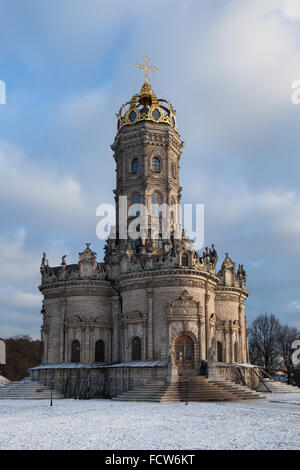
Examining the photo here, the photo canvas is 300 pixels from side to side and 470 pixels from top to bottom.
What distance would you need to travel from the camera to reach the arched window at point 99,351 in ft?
156

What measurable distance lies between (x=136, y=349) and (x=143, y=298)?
170 inches

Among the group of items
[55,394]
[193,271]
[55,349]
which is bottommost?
[55,394]

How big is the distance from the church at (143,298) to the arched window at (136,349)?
3.3 inches

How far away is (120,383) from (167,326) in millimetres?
6115

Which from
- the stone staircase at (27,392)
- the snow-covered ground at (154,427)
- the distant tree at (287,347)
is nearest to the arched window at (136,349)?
the stone staircase at (27,392)

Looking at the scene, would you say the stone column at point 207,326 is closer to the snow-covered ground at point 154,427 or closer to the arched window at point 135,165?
the snow-covered ground at point 154,427

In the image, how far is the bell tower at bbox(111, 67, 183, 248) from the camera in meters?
53.4

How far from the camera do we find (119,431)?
21.6 m

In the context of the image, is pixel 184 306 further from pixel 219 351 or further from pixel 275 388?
pixel 275 388

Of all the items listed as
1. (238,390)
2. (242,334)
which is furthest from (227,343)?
(238,390)

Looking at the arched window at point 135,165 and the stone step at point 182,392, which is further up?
the arched window at point 135,165

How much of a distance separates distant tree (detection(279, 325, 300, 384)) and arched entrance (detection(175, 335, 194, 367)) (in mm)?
33754
